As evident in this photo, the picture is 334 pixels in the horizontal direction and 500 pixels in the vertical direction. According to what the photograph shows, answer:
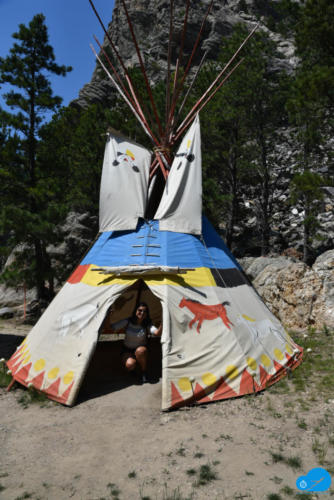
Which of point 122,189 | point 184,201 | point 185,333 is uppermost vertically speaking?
point 122,189

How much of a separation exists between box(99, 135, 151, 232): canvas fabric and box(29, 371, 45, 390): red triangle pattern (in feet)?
9.39

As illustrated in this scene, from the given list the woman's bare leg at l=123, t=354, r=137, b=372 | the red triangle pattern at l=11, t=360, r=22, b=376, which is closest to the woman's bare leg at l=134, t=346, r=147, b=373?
the woman's bare leg at l=123, t=354, r=137, b=372

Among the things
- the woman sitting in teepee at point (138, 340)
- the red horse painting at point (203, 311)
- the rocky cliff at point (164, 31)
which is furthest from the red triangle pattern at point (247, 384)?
the rocky cliff at point (164, 31)

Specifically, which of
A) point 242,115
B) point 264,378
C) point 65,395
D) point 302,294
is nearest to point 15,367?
point 65,395

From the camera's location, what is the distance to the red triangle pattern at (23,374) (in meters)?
5.39

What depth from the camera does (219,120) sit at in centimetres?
1608

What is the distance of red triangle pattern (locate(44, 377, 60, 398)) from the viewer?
4.92 m

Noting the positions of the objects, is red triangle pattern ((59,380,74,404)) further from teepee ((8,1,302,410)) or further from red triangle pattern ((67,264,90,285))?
Answer: red triangle pattern ((67,264,90,285))

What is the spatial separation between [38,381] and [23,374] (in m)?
0.45

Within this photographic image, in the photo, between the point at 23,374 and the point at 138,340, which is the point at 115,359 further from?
the point at 23,374

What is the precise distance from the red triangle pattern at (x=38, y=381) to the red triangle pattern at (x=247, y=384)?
3015 millimetres

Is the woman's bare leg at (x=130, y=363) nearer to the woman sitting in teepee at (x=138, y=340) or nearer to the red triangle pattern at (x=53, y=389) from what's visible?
the woman sitting in teepee at (x=138, y=340)

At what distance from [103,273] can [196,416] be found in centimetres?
265

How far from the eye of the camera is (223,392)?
4750 mm
